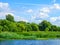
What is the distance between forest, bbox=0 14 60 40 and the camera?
108ft

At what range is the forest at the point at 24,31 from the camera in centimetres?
3284

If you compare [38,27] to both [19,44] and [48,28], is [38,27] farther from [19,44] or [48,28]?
[19,44]

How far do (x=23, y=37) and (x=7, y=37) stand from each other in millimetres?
2299

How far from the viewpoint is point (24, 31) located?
1619 inches

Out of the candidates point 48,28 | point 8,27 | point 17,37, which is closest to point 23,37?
point 17,37

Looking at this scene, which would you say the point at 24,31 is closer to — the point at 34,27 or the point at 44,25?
the point at 34,27

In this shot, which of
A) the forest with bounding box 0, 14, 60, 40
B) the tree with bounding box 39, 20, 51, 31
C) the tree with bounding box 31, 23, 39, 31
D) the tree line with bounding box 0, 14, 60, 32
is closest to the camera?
A: the forest with bounding box 0, 14, 60, 40

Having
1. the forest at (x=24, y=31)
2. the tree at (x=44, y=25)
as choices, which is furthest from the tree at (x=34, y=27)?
the tree at (x=44, y=25)


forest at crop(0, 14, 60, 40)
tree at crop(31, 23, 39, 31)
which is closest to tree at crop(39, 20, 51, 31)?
forest at crop(0, 14, 60, 40)

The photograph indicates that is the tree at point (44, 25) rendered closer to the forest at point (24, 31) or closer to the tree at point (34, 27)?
the forest at point (24, 31)

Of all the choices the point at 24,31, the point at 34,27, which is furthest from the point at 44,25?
the point at 24,31

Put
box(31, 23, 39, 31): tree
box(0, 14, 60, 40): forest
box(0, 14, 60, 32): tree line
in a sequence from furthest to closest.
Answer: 1. box(31, 23, 39, 31): tree
2. box(0, 14, 60, 32): tree line
3. box(0, 14, 60, 40): forest

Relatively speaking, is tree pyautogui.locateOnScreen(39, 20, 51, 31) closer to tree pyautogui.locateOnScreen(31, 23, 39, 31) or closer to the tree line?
the tree line

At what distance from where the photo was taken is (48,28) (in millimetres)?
43812
